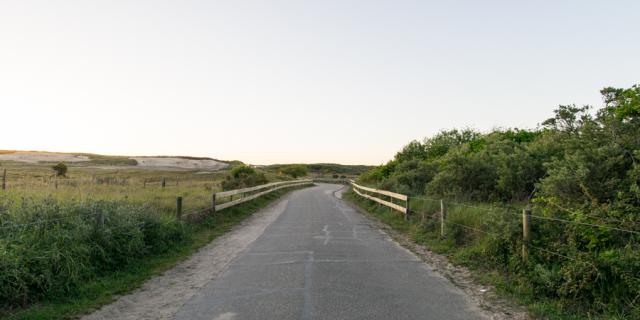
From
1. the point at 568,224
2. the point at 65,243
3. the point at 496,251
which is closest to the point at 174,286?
the point at 65,243

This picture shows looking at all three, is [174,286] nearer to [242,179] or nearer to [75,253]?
[75,253]

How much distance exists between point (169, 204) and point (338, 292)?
32.9 feet

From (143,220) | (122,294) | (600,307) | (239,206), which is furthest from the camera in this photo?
(239,206)

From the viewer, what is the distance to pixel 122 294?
7047 millimetres

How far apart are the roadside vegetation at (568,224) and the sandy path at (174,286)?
477 cm

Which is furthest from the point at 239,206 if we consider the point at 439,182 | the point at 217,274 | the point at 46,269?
the point at 46,269

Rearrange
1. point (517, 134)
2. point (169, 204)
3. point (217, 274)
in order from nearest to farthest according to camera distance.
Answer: point (217, 274) < point (169, 204) < point (517, 134)

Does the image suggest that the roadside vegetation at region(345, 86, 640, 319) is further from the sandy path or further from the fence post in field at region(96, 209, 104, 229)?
the fence post in field at region(96, 209, 104, 229)

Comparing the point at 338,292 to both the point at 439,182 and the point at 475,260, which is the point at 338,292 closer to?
the point at 475,260

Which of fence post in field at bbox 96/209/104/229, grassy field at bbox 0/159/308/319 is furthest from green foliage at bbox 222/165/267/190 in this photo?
fence post in field at bbox 96/209/104/229

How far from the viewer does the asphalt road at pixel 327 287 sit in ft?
19.2

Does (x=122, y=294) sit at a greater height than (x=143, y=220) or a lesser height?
lesser

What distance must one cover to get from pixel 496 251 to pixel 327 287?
3.78 meters

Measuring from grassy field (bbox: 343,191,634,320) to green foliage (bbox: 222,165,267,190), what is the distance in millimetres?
20432
